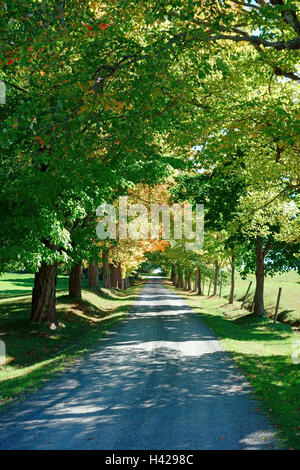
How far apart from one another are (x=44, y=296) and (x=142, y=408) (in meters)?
11.1

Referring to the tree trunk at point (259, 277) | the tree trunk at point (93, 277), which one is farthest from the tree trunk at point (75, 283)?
the tree trunk at point (259, 277)

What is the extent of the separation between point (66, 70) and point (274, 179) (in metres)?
7.75

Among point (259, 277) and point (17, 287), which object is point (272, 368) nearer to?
point (259, 277)

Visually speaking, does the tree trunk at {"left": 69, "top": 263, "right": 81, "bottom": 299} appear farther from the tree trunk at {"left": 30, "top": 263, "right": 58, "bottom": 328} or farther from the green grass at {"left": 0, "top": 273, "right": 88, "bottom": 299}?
the tree trunk at {"left": 30, "top": 263, "right": 58, "bottom": 328}

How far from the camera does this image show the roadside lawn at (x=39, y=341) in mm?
10319

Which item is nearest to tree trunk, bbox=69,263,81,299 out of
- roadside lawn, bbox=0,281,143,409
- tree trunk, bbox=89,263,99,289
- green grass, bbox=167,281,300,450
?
roadside lawn, bbox=0,281,143,409

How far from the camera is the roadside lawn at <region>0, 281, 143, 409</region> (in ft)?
33.9

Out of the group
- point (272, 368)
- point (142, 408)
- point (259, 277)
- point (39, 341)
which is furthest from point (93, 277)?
point (142, 408)

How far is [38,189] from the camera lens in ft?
33.1

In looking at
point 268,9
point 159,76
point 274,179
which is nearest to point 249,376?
point 274,179

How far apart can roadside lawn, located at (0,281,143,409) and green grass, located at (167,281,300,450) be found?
5.16m

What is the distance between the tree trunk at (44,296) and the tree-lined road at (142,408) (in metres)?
5.45
